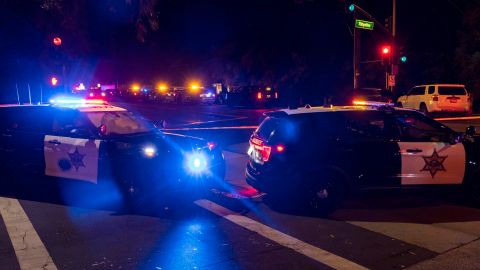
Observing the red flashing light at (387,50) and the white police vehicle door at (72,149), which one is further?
the red flashing light at (387,50)

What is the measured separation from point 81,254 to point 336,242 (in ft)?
9.28

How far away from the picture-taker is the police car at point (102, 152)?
7.64 meters

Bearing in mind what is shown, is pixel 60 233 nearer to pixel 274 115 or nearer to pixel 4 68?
pixel 274 115

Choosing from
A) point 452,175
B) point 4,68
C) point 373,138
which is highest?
point 4,68

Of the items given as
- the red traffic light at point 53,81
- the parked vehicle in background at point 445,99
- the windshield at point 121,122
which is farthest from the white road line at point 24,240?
the parked vehicle in background at point 445,99

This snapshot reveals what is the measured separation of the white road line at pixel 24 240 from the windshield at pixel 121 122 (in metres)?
2.08

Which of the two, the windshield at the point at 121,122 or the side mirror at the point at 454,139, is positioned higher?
the windshield at the point at 121,122

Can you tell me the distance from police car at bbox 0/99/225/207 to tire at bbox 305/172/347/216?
180cm

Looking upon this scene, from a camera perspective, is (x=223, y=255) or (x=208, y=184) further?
(x=208, y=184)

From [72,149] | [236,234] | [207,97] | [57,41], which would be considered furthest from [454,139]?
[207,97]

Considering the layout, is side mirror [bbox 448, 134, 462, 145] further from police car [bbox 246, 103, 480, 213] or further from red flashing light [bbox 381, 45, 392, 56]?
red flashing light [bbox 381, 45, 392, 56]

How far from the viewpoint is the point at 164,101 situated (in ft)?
151

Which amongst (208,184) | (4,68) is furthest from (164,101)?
(208,184)

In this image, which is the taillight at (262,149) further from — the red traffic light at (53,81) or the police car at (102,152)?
the red traffic light at (53,81)
